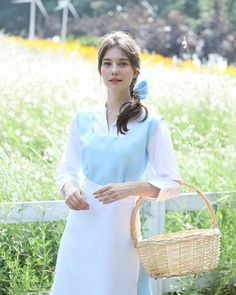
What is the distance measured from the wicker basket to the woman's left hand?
0.13m

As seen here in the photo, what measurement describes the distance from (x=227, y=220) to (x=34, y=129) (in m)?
1.94

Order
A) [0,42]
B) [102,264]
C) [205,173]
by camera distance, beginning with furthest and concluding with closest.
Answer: [0,42]
[205,173]
[102,264]

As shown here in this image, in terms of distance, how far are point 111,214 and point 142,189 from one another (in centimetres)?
18

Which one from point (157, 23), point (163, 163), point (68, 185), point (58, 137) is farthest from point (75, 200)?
point (157, 23)

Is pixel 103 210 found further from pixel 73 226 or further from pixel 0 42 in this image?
pixel 0 42

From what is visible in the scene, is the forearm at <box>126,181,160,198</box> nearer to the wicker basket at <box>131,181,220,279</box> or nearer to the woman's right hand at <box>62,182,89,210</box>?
the wicker basket at <box>131,181,220,279</box>

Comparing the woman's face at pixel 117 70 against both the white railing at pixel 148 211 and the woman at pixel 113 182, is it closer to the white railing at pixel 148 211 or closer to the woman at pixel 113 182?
the woman at pixel 113 182

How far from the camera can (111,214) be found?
302cm

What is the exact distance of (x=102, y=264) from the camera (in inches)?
119

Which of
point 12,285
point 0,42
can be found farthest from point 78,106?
point 0,42

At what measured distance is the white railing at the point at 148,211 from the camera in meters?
3.96

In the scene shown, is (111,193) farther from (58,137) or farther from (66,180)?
(58,137)

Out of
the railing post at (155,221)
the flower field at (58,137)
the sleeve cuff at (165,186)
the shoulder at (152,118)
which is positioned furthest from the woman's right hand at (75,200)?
the railing post at (155,221)

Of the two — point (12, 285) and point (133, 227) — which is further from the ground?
point (133, 227)
